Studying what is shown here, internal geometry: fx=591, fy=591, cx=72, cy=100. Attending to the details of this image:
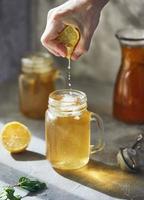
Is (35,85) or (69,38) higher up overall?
(69,38)

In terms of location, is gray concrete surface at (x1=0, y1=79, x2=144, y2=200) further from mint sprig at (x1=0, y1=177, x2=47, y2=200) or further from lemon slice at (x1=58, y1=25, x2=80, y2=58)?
lemon slice at (x1=58, y1=25, x2=80, y2=58)

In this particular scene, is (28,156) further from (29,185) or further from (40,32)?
(40,32)


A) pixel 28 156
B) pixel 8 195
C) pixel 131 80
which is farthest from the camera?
pixel 131 80

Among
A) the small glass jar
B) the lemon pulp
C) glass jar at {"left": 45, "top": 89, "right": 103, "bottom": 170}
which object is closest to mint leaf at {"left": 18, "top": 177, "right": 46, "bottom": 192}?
glass jar at {"left": 45, "top": 89, "right": 103, "bottom": 170}

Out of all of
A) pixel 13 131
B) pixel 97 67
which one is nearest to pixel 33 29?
pixel 97 67

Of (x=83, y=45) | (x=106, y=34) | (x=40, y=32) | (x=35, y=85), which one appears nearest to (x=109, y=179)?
(x=83, y=45)

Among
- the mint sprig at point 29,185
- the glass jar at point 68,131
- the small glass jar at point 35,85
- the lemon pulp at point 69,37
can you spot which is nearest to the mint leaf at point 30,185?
the mint sprig at point 29,185

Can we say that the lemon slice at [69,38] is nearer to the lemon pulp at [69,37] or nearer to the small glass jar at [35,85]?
the lemon pulp at [69,37]
